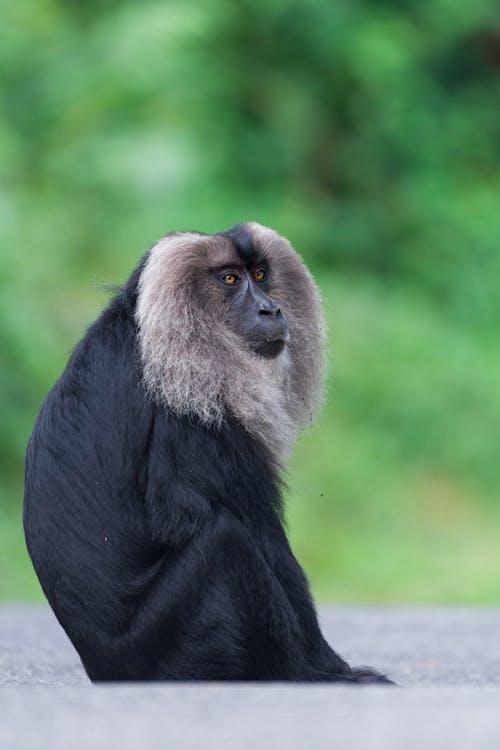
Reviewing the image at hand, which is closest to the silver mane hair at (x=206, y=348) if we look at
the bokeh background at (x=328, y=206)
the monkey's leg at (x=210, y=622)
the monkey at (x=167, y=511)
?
the monkey at (x=167, y=511)

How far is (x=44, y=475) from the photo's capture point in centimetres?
471

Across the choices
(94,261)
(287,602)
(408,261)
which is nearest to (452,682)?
(287,602)

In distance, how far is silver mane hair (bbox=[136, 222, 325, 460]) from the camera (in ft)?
15.6

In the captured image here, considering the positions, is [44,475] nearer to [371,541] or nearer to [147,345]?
[147,345]

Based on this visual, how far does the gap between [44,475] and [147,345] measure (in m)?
0.55

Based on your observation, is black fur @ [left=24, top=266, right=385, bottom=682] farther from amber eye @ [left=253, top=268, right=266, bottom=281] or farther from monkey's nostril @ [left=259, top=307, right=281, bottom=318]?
amber eye @ [left=253, top=268, right=266, bottom=281]

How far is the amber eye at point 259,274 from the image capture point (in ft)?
17.7

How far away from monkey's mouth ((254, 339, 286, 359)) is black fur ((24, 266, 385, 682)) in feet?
1.48

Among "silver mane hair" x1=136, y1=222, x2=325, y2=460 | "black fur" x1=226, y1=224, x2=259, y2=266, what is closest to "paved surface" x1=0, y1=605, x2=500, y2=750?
"silver mane hair" x1=136, y1=222, x2=325, y2=460

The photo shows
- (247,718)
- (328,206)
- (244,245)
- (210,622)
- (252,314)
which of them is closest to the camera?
(247,718)

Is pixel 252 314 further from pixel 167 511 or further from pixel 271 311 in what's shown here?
pixel 167 511

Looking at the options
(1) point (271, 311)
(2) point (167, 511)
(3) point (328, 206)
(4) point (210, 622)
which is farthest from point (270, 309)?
(3) point (328, 206)

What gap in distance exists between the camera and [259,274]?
17.8ft

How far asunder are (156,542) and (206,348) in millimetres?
699
